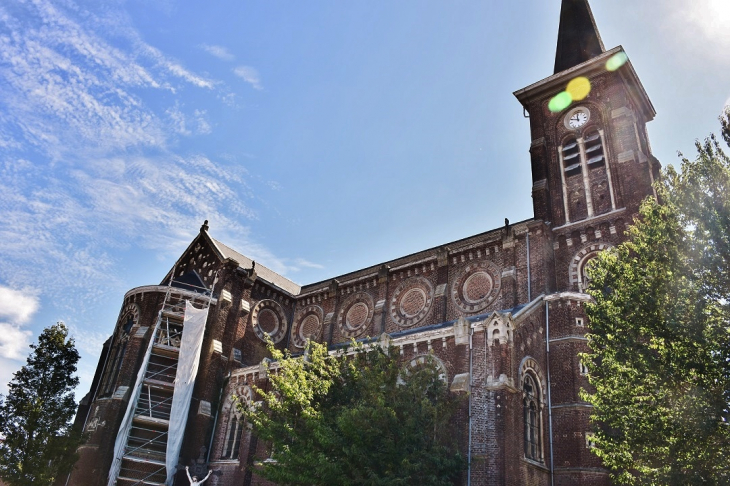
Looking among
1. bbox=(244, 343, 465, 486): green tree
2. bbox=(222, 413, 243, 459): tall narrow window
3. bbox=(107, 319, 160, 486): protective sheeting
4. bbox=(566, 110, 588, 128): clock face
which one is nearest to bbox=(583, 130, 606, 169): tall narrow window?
bbox=(566, 110, 588, 128): clock face

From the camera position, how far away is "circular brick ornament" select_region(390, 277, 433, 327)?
2955 centimetres

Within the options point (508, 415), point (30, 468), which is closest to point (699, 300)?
point (508, 415)

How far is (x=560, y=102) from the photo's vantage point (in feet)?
101

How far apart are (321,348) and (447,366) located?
4.85 meters

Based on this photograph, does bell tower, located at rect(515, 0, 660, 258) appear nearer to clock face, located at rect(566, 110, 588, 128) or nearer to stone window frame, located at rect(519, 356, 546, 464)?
clock face, located at rect(566, 110, 588, 128)

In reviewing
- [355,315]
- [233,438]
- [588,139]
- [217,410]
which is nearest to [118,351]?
[217,410]

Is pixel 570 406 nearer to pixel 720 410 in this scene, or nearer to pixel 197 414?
pixel 720 410

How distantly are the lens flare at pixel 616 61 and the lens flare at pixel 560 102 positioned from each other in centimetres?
244

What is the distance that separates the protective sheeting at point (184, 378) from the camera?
1031 inches

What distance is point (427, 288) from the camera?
98.4 feet

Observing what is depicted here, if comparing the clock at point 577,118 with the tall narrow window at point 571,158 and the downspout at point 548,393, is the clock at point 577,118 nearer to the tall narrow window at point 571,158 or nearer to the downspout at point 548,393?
the tall narrow window at point 571,158

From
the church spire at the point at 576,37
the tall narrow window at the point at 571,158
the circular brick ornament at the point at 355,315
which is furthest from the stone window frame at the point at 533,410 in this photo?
the church spire at the point at 576,37

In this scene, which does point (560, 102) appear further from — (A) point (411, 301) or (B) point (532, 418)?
(B) point (532, 418)

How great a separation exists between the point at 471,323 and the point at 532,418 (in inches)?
161
